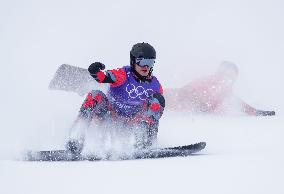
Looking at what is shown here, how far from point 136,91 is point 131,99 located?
0.12 m

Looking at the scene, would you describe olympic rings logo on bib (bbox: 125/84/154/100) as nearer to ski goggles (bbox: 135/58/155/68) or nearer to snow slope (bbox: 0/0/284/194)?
ski goggles (bbox: 135/58/155/68)

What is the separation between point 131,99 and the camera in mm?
5234

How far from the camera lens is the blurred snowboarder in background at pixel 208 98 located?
822 centimetres

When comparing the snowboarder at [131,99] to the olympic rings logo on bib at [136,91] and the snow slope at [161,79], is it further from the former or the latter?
the snow slope at [161,79]

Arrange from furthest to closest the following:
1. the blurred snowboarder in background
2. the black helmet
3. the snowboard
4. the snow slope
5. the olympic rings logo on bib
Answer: the blurred snowboarder in background → the olympic rings logo on bib → the black helmet → the snowboard → the snow slope


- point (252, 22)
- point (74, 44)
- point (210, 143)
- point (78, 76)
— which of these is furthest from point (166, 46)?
point (210, 143)

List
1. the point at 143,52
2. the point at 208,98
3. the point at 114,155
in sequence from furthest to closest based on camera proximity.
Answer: the point at 208,98
the point at 143,52
the point at 114,155

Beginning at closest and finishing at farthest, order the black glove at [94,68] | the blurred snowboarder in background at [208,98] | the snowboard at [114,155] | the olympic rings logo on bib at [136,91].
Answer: the snowboard at [114,155]
the black glove at [94,68]
the olympic rings logo on bib at [136,91]
the blurred snowboarder in background at [208,98]

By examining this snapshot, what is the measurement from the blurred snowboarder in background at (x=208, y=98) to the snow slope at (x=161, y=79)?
33cm

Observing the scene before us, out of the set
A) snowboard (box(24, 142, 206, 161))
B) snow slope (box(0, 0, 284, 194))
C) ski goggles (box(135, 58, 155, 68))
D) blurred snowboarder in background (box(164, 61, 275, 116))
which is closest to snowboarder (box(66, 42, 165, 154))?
ski goggles (box(135, 58, 155, 68))

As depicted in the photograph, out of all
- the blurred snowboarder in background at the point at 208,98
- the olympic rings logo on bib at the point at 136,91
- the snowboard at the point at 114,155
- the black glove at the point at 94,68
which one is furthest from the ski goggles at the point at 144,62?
the blurred snowboarder in background at the point at 208,98

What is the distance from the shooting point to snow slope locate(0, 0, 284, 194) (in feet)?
10.9

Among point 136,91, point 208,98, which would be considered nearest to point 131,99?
point 136,91

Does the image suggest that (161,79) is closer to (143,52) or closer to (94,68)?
(143,52)
